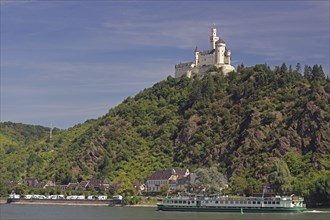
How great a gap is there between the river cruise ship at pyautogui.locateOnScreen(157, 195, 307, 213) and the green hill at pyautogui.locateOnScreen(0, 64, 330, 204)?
663 cm

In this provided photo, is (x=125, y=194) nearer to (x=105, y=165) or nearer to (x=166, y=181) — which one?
(x=166, y=181)

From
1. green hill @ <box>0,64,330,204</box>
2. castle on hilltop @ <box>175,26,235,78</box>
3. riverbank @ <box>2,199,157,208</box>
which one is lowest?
riverbank @ <box>2,199,157,208</box>

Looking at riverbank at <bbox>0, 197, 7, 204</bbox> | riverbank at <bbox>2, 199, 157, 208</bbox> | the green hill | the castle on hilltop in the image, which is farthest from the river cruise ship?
the castle on hilltop

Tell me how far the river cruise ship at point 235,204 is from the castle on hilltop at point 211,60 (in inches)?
2506

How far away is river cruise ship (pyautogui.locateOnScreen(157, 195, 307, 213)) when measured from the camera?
90688mm

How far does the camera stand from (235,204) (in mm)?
95312

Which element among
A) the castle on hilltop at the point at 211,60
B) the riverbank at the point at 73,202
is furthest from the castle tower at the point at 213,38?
the riverbank at the point at 73,202

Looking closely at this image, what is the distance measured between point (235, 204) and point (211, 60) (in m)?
70.7

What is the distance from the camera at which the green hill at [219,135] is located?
11550 centimetres

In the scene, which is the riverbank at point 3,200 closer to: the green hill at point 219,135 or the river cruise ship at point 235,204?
the green hill at point 219,135

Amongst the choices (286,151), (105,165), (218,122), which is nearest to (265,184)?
(286,151)

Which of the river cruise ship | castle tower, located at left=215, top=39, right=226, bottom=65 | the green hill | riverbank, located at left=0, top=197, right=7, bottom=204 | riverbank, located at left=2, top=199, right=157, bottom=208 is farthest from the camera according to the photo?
castle tower, located at left=215, top=39, right=226, bottom=65

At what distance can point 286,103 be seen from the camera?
5167 inches

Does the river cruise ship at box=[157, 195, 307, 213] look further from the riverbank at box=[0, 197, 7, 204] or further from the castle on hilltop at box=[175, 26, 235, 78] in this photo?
the castle on hilltop at box=[175, 26, 235, 78]
